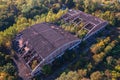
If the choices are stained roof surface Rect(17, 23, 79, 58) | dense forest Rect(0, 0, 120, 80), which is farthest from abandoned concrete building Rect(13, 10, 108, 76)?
dense forest Rect(0, 0, 120, 80)

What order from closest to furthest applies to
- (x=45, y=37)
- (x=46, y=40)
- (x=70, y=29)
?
A: (x=46, y=40) → (x=45, y=37) → (x=70, y=29)

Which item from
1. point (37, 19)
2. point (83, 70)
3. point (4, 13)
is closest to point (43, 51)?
point (83, 70)

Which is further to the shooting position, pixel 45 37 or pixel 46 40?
pixel 45 37

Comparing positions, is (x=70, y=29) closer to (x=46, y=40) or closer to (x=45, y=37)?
(x=45, y=37)

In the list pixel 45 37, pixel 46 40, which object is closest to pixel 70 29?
pixel 45 37

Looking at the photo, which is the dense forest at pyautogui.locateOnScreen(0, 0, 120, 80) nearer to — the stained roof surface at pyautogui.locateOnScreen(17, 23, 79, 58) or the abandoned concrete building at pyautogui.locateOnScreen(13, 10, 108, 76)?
the abandoned concrete building at pyautogui.locateOnScreen(13, 10, 108, 76)

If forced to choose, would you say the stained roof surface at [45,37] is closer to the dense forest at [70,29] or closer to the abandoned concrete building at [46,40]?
the abandoned concrete building at [46,40]

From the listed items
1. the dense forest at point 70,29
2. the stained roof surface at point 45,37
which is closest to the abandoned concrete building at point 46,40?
the stained roof surface at point 45,37
